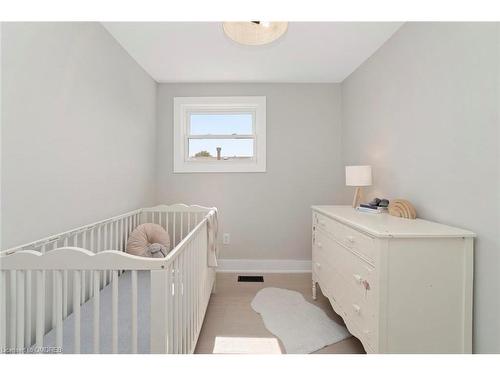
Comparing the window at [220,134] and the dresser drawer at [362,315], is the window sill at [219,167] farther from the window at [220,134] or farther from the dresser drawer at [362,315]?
the dresser drawer at [362,315]

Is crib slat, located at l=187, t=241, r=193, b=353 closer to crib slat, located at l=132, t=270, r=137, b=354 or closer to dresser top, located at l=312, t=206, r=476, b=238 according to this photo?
crib slat, located at l=132, t=270, r=137, b=354

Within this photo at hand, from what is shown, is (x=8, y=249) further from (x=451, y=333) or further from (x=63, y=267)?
(x=451, y=333)

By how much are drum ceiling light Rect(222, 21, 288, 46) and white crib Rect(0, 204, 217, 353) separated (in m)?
1.25

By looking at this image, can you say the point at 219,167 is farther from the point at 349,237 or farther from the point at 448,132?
the point at 448,132

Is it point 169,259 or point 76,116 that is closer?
point 169,259

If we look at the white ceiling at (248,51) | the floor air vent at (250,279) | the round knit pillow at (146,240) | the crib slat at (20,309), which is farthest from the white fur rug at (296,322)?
the white ceiling at (248,51)

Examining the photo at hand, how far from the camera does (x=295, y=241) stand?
293cm

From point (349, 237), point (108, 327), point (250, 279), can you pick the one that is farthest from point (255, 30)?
point (250, 279)

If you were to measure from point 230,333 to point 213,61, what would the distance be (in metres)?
2.32

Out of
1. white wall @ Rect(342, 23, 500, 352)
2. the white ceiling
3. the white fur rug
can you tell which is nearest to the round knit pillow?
the white fur rug

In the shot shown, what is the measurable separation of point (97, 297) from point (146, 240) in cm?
120

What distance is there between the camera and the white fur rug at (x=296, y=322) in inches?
64.0

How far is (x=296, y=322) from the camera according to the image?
185 cm
